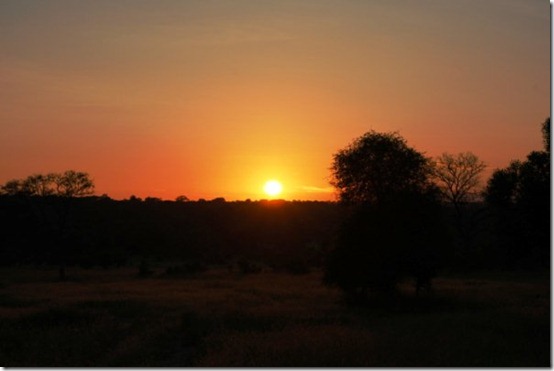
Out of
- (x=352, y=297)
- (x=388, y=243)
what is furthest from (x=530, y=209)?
(x=352, y=297)

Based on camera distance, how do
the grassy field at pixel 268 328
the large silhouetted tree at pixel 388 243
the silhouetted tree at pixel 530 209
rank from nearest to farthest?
the grassy field at pixel 268 328 < the silhouetted tree at pixel 530 209 < the large silhouetted tree at pixel 388 243

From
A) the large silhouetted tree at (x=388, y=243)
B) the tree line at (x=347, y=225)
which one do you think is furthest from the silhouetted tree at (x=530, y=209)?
the large silhouetted tree at (x=388, y=243)

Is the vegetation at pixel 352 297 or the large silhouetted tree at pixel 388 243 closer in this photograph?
the vegetation at pixel 352 297

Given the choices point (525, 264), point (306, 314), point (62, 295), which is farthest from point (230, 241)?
point (306, 314)

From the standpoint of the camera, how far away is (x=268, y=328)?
25.7 meters

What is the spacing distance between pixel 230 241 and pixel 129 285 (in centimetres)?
4905

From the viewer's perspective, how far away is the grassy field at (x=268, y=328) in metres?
20.2

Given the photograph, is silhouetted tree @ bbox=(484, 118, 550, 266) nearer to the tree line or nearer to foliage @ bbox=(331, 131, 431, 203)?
the tree line

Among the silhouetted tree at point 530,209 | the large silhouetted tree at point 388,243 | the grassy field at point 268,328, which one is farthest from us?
the large silhouetted tree at point 388,243

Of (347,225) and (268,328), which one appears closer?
(268,328)

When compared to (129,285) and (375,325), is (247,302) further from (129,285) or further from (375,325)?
(129,285)

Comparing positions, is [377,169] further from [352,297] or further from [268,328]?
[268,328]

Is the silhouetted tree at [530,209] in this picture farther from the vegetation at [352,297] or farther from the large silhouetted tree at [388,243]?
the large silhouetted tree at [388,243]

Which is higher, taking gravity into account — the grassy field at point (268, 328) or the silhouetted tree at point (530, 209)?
the silhouetted tree at point (530, 209)
